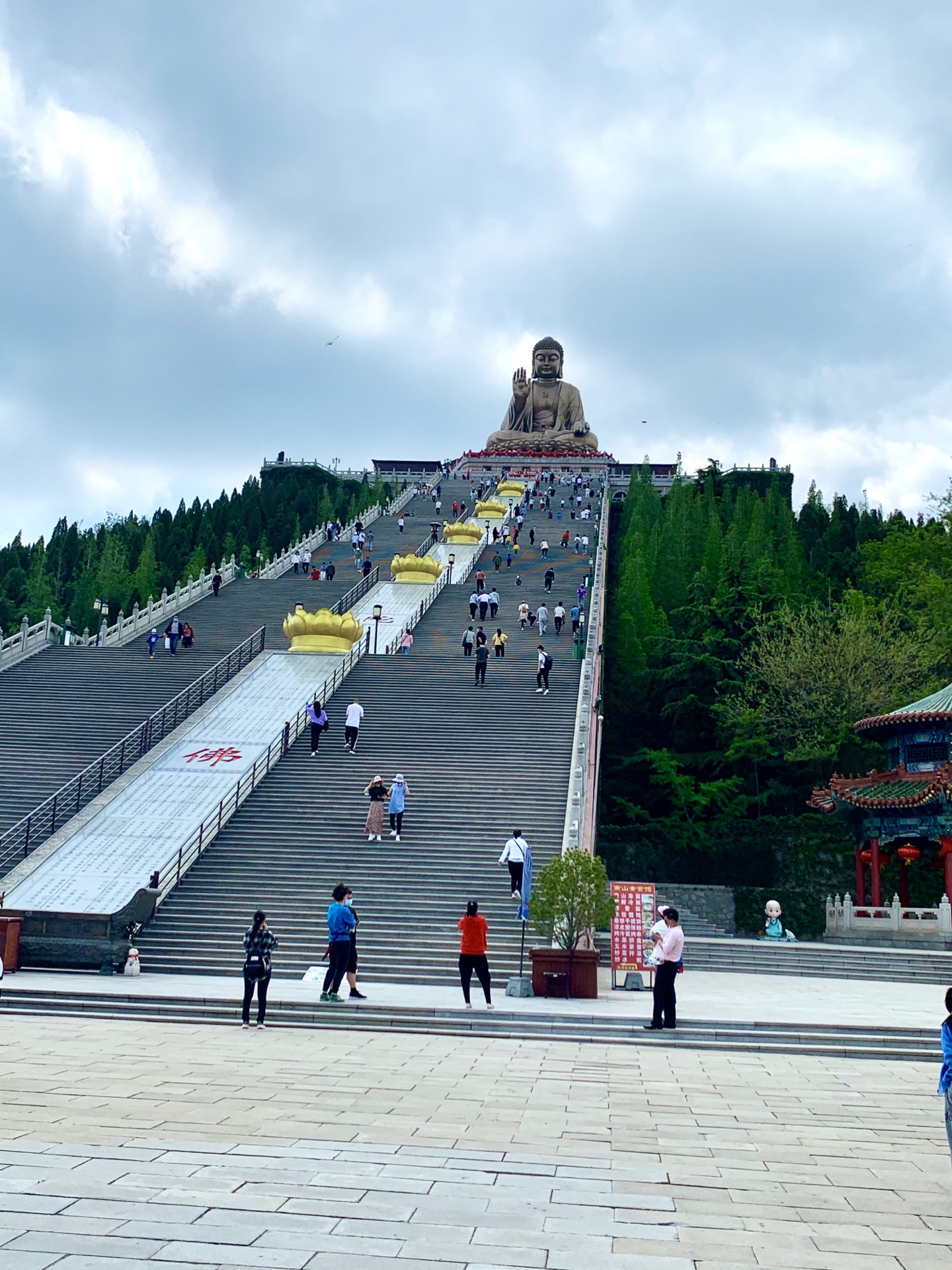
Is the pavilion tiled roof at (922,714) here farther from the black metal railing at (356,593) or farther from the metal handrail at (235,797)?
the black metal railing at (356,593)

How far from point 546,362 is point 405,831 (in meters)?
59.2

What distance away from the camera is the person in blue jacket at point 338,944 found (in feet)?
38.3

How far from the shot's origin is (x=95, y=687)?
1052 inches

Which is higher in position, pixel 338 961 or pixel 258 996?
pixel 338 961

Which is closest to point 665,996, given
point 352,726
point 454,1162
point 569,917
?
point 569,917

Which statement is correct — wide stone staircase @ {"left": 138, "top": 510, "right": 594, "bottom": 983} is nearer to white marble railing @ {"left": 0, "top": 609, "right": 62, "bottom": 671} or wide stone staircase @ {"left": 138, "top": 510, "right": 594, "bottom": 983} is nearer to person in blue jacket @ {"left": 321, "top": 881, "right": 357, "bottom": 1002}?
person in blue jacket @ {"left": 321, "top": 881, "right": 357, "bottom": 1002}

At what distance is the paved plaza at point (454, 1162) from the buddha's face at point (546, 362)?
222 ft

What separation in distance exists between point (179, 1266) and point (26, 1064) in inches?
190

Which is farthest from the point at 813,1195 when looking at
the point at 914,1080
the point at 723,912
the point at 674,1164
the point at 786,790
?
the point at 786,790

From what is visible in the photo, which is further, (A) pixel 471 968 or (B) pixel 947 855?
(B) pixel 947 855

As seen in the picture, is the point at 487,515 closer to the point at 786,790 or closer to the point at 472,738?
the point at 786,790

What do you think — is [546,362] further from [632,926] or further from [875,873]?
[632,926]

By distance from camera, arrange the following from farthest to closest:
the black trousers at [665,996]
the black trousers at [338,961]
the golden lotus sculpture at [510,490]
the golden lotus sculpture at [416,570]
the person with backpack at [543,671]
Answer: the golden lotus sculpture at [510,490]
the golden lotus sculpture at [416,570]
the person with backpack at [543,671]
the black trousers at [338,961]
the black trousers at [665,996]

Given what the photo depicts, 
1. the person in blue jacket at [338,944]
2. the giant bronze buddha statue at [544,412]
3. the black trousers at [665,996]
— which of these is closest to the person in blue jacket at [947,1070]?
the black trousers at [665,996]
